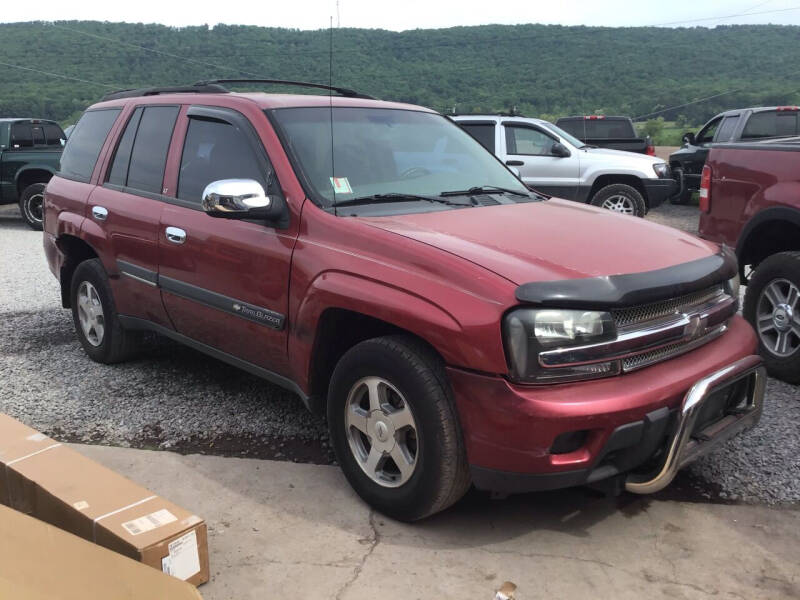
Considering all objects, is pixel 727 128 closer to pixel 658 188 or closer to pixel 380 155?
pixel 658 188

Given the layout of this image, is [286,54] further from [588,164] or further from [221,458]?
[221,458]

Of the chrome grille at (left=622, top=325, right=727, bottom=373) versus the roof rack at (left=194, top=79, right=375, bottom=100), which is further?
the roof rack at (left=194, top=79, right=375, bottom=100)

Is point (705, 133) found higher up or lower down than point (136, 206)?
higher up

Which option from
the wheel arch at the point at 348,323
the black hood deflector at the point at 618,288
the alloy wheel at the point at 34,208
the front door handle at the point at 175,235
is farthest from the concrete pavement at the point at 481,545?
the alloy wheel at the point at 34,208

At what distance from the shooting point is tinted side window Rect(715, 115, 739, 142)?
42.9 ft

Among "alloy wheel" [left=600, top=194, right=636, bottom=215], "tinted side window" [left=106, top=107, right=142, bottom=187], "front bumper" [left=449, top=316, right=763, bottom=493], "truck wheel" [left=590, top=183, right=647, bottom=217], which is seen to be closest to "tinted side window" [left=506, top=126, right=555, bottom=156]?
"truck wheel" [left=590, top=183, right=647, bottom=217]

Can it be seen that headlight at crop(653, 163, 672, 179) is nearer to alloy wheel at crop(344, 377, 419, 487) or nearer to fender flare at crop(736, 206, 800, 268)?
fender flare at crop(736, 206, 800, 268)

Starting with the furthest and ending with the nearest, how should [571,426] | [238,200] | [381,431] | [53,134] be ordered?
[53,134], [238,200], [381,431], [571,426]

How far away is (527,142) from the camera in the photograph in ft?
38.9

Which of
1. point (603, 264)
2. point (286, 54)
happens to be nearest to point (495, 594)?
point (603, 264)

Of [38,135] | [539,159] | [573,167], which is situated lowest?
[573,167]

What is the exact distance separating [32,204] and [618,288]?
41.9 feet

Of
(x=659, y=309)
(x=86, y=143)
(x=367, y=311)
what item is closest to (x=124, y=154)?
(x=86, y=143)

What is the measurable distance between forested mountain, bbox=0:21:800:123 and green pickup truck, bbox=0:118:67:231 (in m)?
3.40
